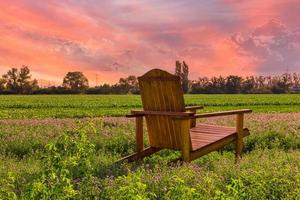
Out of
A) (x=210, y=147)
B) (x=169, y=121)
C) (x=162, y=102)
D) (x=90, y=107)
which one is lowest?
(x=90, y=107)

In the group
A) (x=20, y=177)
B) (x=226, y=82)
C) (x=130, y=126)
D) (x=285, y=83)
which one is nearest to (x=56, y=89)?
(x=226, y=82)

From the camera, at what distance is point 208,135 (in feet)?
26.9

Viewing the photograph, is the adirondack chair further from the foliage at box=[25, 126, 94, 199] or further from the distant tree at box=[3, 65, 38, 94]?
the distant tree at box=[3, 65, 38, 94]

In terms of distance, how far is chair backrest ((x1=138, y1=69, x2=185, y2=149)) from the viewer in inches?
281

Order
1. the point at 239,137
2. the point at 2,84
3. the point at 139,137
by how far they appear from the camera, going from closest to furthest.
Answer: the point at 139,137 → the point at 239,137 → the point at 2,84

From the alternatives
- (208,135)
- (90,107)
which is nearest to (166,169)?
(208,135)

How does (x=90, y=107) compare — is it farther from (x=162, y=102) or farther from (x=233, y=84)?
(x=233, y=84)

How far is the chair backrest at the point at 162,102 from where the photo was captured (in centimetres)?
714

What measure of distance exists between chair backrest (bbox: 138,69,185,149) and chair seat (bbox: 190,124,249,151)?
0.43 m

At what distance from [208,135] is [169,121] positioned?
44.9 inches

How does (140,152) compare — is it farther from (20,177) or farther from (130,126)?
(130,126)

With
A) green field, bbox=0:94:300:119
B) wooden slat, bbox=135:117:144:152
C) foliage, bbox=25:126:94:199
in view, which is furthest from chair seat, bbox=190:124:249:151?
green field, bbox=0:94:300:119

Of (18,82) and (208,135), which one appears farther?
(18,82)

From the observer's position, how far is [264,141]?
34.4ft
